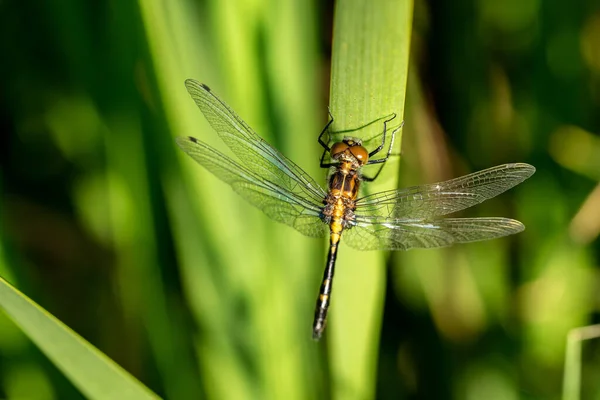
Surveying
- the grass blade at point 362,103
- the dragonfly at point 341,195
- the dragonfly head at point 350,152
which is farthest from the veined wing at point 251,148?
the grass blade at point 362,103

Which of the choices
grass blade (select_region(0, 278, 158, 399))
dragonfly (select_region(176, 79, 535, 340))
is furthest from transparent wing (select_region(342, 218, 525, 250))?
grass blade (select_region(0, 278, 158, 399))

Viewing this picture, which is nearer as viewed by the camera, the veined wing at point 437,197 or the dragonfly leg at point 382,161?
the dragonfly leg at point 382,161

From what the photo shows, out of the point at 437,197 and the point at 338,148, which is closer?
the point at 338,148

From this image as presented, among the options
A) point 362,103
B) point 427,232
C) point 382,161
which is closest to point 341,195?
point 427,232

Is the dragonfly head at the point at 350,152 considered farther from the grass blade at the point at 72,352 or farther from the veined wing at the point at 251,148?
the grass blade at the point at 72,352

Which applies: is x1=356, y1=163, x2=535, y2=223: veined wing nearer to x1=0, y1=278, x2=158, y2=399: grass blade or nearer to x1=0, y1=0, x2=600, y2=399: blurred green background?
x1=0, y1=0, x2=600, y2=399: blurred green background

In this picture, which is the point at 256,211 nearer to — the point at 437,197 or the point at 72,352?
the point at 437,197

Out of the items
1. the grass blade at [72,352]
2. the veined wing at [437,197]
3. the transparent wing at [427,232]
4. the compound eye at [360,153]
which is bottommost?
the grass blade at [72,352]

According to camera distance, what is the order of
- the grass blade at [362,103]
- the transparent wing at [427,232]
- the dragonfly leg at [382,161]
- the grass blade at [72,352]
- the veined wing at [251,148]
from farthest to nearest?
the transparent wing at [427,232], the veined wing at [251,148], the dragonfly leg at [382,161], the grass blade at [362,103], the grass blade at [72,352]

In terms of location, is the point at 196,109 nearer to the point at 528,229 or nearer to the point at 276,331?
the point at 276,331
